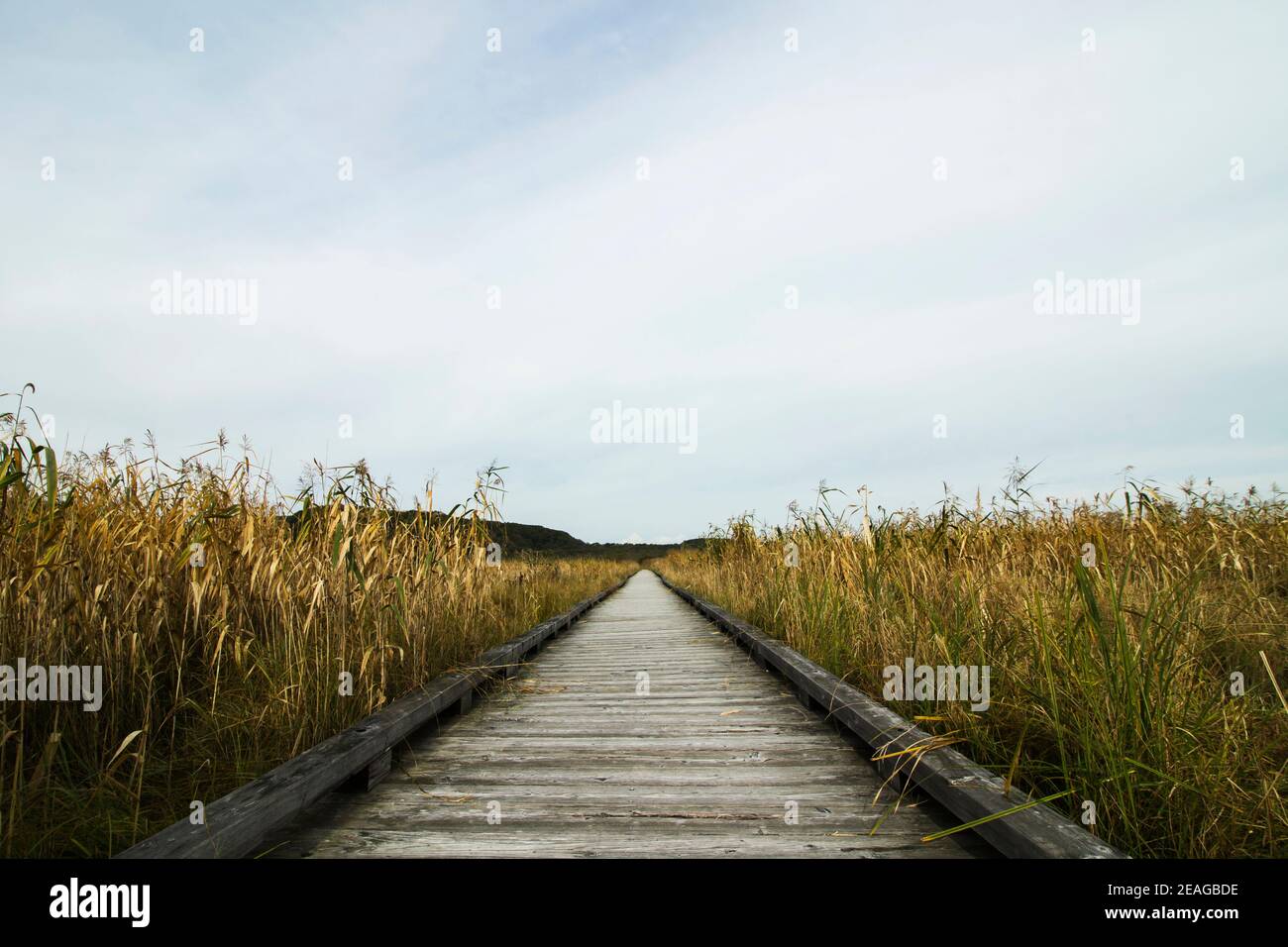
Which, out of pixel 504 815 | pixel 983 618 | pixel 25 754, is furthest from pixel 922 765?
pixel 25 754

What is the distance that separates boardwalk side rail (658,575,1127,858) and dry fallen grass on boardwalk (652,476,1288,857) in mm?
124

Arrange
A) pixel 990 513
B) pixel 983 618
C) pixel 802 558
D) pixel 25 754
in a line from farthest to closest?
pixel 802 558
pixel 990 513
pixel 983 618
pixel 25 754

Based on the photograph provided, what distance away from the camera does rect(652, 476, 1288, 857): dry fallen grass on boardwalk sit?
6.35 feet

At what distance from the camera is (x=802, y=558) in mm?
6293

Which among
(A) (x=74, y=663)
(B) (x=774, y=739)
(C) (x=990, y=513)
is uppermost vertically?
(C) (x=990, y=513)

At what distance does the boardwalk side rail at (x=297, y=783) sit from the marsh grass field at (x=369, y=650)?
0.20m

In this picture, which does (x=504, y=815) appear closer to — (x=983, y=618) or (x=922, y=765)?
(x=922, y=765)

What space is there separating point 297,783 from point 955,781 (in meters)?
2.23
